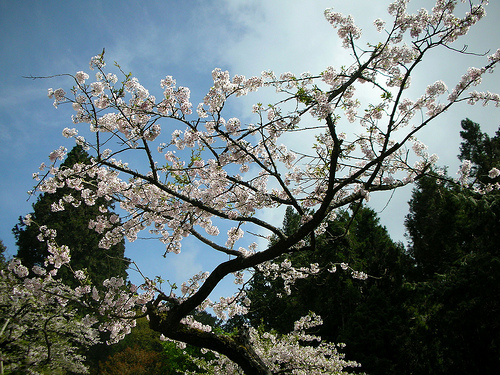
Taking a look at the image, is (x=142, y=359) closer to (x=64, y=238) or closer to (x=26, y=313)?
(x=64, y=238)

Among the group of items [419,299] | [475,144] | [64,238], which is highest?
[475,144]

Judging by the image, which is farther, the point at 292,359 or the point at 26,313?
the point at 292,359

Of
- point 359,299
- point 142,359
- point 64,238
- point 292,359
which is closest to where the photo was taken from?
point 292,359

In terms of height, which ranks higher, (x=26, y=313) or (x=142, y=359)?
(x=142, y=359)

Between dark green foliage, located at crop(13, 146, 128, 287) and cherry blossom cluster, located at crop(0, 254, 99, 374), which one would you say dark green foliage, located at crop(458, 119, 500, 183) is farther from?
dark green foliage, located at crop(13, 146, 128, 287)

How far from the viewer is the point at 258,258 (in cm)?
425

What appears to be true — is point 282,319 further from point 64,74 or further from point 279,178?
point 64,74

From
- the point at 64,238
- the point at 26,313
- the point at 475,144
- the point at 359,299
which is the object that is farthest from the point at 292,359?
the point at 475,144

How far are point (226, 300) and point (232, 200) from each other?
7.98 ft

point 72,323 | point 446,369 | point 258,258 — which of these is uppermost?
point 72,323

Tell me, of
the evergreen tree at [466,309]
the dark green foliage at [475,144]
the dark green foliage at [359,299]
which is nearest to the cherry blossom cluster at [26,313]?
the dark green foliage at [359,299]

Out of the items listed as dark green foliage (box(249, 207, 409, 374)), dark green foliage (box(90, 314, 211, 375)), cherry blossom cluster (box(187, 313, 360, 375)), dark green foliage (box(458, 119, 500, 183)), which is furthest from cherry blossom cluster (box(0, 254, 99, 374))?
dark green foliage (box(458, 119, 500, 183))

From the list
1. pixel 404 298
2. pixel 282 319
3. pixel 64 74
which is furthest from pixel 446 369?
pixel 64 74

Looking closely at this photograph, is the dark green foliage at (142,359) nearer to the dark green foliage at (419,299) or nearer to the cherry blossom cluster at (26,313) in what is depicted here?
the dark green foliage at (419,299)
